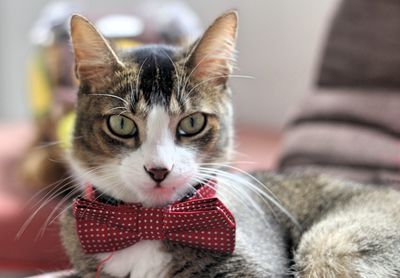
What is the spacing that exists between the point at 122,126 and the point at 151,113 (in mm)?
55

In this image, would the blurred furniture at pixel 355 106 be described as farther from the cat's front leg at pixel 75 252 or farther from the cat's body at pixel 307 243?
the cat's front leg at pixel 75 252

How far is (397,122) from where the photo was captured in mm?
1653

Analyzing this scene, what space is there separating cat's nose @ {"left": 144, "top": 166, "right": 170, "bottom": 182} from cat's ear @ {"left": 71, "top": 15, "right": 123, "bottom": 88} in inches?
7.5

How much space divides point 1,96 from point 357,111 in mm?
1810

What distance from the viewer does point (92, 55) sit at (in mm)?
998

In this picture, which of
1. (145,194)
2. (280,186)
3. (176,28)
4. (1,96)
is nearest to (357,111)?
(280,186)

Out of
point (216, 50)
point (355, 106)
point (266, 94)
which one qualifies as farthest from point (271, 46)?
point (216, 50)

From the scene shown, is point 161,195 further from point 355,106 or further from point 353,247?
point 355,106

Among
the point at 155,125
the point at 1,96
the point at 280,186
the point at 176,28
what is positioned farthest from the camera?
the point at 1,96

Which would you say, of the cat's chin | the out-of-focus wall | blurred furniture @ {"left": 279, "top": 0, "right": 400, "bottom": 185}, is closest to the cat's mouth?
the cat's chin

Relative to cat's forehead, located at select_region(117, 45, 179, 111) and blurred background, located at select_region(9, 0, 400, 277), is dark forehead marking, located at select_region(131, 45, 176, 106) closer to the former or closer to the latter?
cat's forehead, located at select_region(117, 45, 179, 111)

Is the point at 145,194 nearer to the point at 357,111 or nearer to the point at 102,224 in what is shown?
the point at 102,224

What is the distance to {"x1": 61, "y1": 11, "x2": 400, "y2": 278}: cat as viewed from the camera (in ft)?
3.08

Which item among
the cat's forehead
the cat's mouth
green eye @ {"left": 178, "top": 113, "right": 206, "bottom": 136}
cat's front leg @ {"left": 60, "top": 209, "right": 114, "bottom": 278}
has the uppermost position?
the cat's forehead
